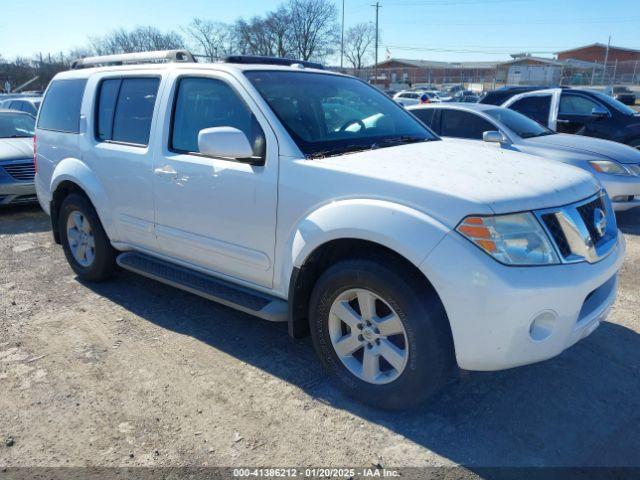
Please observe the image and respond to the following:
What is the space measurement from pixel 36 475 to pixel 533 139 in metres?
6.80

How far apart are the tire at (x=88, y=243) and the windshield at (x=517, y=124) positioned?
546 cm

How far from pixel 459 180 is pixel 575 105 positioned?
25.4 feet

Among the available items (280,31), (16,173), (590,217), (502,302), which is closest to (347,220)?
(502,302)

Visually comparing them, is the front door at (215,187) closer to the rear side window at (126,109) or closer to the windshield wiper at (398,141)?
the rear side window at (126,109)

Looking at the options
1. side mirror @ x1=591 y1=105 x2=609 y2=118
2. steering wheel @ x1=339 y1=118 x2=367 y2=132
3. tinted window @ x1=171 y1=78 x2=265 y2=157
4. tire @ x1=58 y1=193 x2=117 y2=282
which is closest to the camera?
tinted window @ x1=171 y1=78 x2=265 y2=157

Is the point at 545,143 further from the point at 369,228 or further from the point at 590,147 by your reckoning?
the point at 369,228

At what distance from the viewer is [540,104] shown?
30.2 feet

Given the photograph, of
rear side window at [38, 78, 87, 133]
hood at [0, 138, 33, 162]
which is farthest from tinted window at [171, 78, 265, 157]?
hood at [0, 138, 33, 162]

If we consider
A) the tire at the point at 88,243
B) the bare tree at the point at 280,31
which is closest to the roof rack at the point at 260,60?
the tire at the point at 88,243

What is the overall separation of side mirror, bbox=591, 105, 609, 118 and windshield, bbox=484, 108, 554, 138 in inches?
66.7

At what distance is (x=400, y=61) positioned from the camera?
84938 millimetres

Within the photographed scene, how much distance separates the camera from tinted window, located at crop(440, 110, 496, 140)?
7441 millimetres

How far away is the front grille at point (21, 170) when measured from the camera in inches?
298

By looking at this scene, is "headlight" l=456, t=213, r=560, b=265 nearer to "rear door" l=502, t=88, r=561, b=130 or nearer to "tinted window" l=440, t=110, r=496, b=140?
"tinted window" l=440, t=110, r=496, b=140
